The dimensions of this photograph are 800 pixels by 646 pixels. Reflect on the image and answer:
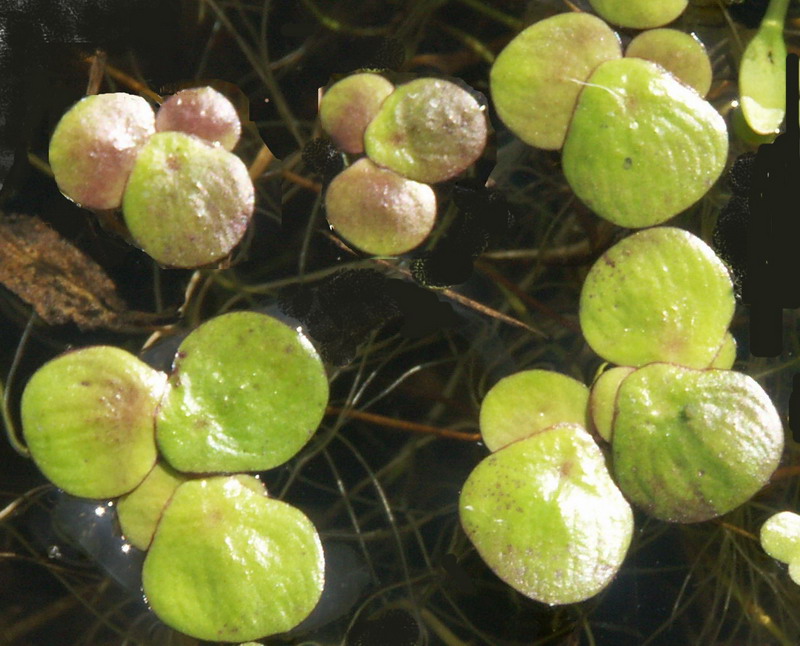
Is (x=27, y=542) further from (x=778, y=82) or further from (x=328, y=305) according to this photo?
(x=778, y=82)

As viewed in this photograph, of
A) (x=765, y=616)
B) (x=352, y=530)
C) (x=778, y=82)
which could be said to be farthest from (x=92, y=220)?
(x=765, y=616)

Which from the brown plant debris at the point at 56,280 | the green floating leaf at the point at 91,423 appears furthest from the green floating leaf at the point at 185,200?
the green floating leaf at the point at 91,423

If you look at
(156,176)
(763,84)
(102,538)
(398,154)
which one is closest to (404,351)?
(398,154)

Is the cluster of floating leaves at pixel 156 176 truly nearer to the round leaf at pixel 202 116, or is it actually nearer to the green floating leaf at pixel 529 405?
the round leaf at pixel 202 116

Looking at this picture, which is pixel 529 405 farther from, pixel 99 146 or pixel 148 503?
pixel 99 146

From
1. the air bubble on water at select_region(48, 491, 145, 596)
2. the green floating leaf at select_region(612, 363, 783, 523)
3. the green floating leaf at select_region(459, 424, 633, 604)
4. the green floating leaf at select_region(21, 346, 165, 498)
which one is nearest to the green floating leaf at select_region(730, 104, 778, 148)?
the green floating leaf at select_region(612, 363, 783, 523)
